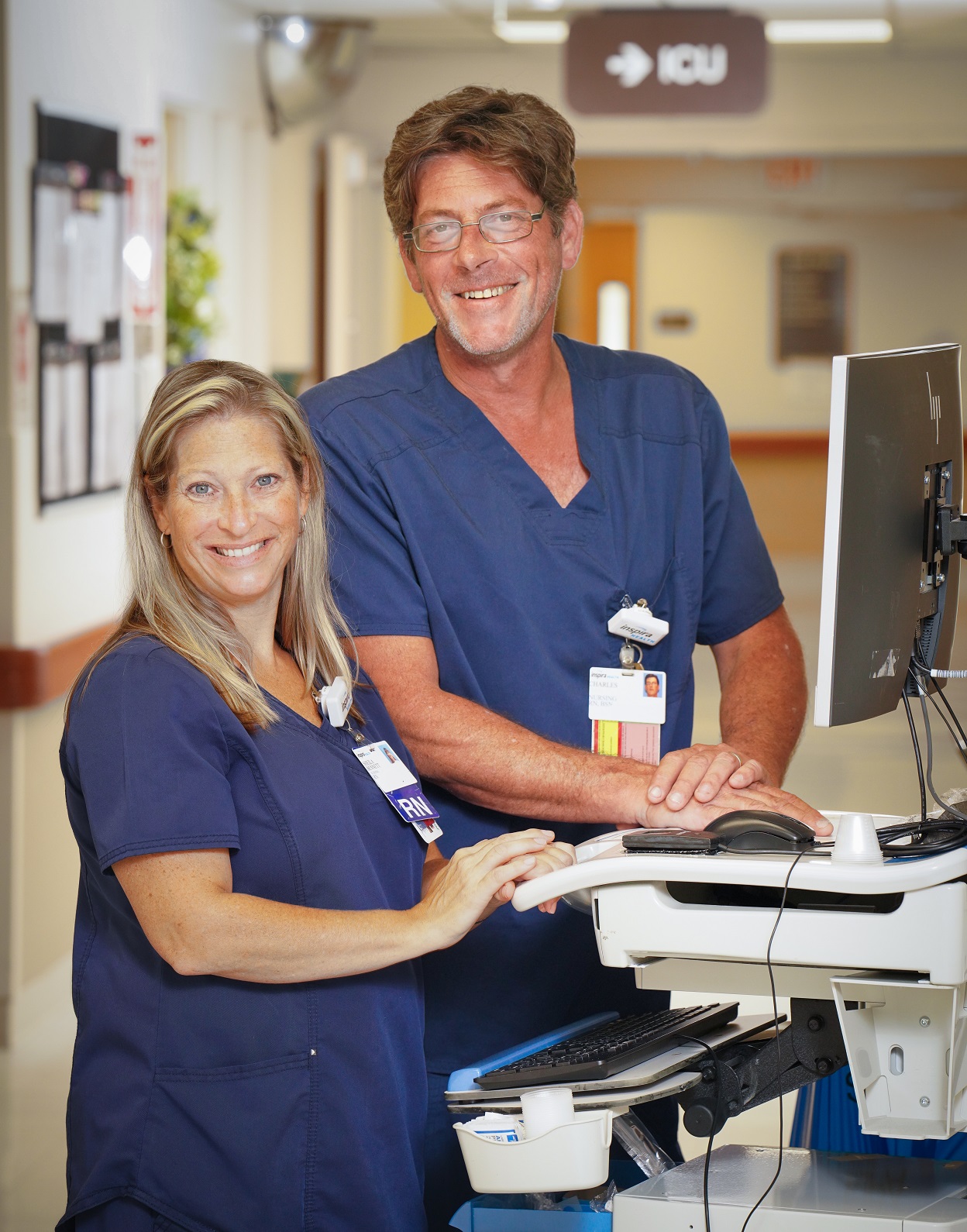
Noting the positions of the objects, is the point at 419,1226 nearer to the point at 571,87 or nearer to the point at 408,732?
the point at 408,732

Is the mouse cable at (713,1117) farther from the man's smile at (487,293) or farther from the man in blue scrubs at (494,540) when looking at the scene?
the man's smile at (487,293)

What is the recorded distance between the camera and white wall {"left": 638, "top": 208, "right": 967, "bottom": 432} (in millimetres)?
7617

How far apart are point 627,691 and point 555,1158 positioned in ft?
2.52

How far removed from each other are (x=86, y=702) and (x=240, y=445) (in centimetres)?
33

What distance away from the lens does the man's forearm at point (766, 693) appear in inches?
79.4

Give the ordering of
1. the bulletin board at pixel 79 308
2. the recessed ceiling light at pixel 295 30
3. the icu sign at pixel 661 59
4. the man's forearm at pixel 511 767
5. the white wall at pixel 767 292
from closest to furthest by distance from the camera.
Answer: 1. the man's forearm at pixel 511 767
2. the bulletin board at pixel 79 308
3. the icu sign at pixel 661 59
4. the recessed ceiling light at pixel 295 30
5. the white wall at pixel 767 292

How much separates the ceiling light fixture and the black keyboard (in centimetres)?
595

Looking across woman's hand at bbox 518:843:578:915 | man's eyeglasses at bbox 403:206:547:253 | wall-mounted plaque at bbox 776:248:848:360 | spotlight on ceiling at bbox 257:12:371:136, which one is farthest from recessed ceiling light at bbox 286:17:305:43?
woman's hand at bbox 518:843:578:915

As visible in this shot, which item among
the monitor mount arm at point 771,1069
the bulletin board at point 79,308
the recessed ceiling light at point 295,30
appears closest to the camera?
the monitor mount arm at point 771,1069

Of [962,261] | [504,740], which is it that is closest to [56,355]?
[504,740]

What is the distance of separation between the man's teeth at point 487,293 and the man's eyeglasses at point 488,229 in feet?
0.19

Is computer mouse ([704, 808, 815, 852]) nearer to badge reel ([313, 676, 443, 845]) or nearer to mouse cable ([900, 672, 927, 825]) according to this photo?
mouse cable ([900, 672, 927, 825])

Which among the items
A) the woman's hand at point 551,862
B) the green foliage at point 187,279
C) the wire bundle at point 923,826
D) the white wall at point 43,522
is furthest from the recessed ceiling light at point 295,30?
the woman's hand at point 551,862

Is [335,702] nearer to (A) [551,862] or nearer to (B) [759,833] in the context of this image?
(A) [551,862]
